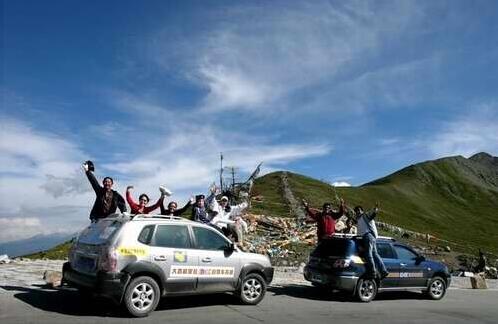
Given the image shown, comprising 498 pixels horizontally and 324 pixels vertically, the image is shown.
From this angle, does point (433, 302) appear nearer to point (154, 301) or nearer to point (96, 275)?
point (154, 301)

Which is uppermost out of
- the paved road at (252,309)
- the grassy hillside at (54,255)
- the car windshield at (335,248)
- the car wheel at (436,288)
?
the grassy hillside at (54,255)

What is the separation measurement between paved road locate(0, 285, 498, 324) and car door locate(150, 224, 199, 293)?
0.56m

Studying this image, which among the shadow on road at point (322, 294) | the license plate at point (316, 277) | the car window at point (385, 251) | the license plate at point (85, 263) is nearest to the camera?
the license plate at point (85, 263)

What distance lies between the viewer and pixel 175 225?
11195mm

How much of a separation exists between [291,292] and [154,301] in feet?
18.3

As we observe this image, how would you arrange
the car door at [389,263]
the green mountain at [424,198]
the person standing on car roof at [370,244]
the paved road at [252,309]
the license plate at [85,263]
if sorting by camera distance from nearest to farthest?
the paved road at [252,309], the license plate at [85,263], the person standing on car roof at [370,244], the car door at [389,263], the green mountain at [424,198]

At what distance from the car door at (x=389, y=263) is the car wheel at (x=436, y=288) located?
53.2 inches

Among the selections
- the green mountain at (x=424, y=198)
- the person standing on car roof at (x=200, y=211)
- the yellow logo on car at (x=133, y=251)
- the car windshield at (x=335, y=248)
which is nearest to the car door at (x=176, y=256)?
the yellow logo on car at (x=133, y=251)

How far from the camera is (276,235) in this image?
3375 centimetres

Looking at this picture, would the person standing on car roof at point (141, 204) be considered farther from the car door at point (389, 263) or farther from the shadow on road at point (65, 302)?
the car door at point (389, 263)

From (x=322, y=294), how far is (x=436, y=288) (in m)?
3.20

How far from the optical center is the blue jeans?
558 inches

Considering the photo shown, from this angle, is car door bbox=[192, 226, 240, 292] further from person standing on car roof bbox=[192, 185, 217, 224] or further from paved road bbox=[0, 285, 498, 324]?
person standing on car roof bbox=[192, 185, 217, 224]

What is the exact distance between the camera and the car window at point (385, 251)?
48.6 ft
